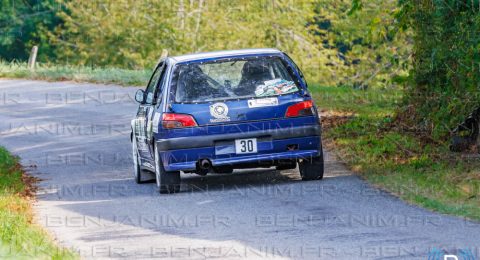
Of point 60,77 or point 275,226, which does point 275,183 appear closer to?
point 275,226

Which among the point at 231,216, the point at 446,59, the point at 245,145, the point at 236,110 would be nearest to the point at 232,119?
the point at 236,110

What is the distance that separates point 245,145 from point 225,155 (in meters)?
0.28

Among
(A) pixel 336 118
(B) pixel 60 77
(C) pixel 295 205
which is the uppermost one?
(C) pixel 295 205

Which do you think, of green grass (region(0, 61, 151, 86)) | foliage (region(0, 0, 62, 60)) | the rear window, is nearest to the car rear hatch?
the rear window

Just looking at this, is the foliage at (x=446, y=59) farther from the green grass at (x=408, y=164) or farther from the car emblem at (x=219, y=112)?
the car emblem at (x=219, y=112)

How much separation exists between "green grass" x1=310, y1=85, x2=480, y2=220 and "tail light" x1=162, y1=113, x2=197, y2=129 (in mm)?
2445

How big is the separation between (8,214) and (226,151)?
2.96 m

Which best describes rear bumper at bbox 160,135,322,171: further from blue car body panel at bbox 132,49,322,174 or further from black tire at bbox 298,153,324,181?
black tire at bbox 298,153,324,181

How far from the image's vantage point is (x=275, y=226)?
1132 cm

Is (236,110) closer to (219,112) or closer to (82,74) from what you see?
(219,112)

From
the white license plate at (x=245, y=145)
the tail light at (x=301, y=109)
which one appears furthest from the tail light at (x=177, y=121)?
the tail light at (x=301, y=109)

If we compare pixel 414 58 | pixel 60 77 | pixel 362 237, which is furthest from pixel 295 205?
pixel 60 77

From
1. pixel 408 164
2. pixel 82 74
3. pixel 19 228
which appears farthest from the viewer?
pixel 82 74

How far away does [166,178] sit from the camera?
47.8ft
